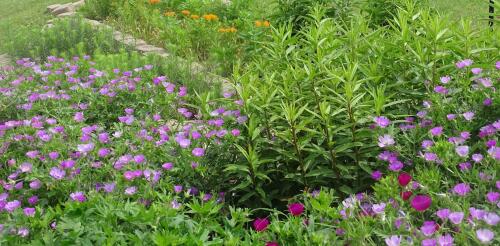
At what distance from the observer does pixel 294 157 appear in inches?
119

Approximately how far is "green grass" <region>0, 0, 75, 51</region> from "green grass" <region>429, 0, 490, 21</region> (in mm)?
5551

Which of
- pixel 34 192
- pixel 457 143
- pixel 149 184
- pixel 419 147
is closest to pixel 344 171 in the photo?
pixel 419 147

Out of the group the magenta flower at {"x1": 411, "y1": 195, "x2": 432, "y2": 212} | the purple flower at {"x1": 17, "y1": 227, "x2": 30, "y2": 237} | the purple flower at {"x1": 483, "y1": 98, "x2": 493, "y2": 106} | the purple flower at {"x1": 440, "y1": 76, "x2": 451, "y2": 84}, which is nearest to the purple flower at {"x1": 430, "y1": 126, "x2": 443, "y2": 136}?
the purple flower at {"x1": 483, "y1": 98, "x2": 493, "y2": 106}

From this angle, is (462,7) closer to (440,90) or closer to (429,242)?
(440,90)

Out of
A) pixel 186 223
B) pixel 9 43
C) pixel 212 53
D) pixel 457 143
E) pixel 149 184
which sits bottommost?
pixel 9 43

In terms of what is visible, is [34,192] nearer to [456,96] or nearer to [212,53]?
[456,96]

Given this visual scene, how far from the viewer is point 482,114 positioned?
306 centimetres

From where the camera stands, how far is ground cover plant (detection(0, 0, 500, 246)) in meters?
2.32

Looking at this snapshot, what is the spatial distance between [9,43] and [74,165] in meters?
4.32

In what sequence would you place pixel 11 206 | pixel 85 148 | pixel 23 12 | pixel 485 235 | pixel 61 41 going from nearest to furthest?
pixel 485 235 → pixel 11 206 → pixel 85 148 → pixel 61 41 → pixel 23 12

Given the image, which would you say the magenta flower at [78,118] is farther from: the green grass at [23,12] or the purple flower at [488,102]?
the green grass at [23,12]

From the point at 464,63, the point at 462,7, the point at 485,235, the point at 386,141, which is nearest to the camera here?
the point at 485,235

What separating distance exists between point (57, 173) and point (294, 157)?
3.86ft

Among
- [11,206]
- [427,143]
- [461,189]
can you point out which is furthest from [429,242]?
[11,206]
